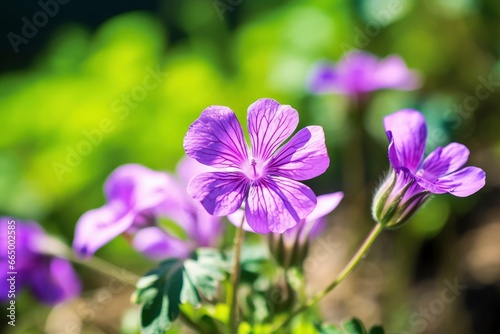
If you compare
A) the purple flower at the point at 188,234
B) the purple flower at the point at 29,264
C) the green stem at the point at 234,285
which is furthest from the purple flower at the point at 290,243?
the purple flower at the point at 29,264

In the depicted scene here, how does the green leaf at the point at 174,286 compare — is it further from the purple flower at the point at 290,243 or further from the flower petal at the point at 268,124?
the flower petal at the point at 268,124

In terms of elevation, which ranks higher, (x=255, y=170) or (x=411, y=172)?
(x=255, y=170)

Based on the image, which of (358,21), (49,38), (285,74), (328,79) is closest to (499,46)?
(358,21)

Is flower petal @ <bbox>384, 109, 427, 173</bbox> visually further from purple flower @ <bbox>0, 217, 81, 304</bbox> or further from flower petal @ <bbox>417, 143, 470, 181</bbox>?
purple flower @ <bbox>0, 217, 81, 304</bbox>

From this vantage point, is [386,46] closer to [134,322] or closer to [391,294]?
[391,294]

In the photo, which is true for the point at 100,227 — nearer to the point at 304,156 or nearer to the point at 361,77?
the point at 304,156

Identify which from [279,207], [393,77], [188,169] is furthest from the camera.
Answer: [393,77]

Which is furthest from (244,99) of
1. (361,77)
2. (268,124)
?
(268,124)
